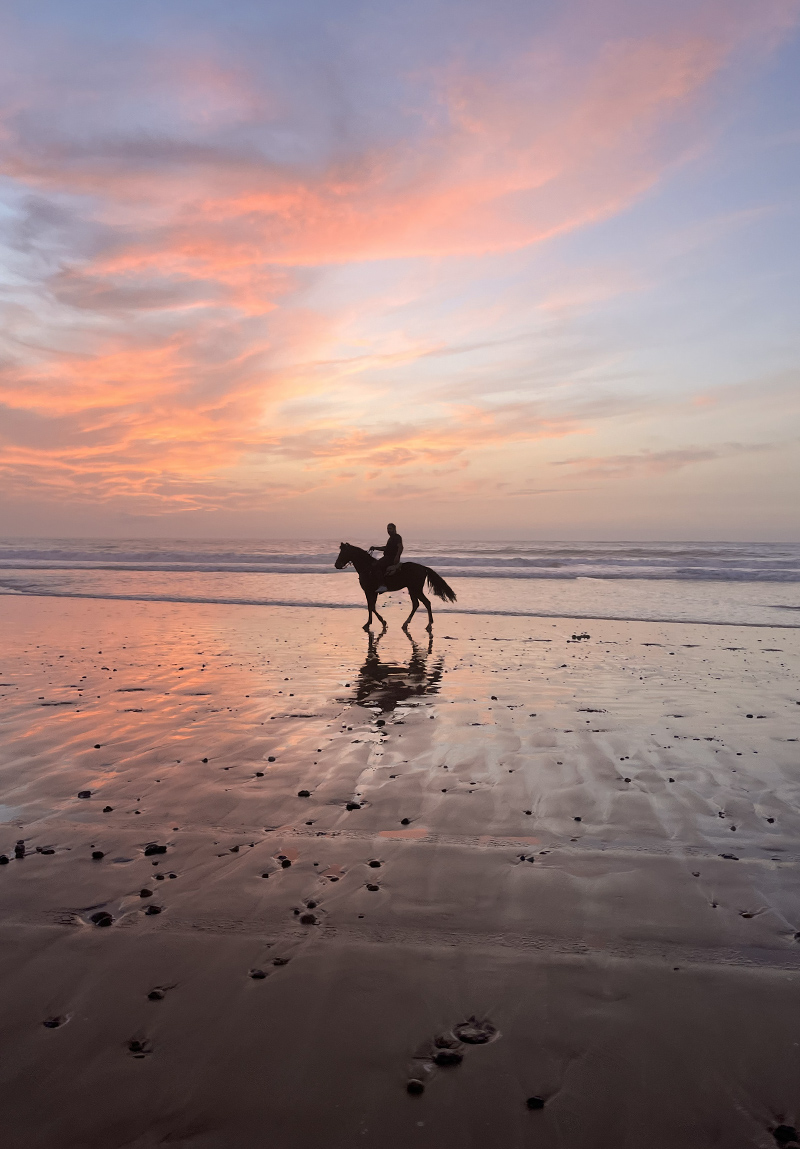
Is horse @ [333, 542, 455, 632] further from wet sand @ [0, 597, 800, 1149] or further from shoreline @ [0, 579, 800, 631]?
wet sand @ [0, 597, 800, 1149]

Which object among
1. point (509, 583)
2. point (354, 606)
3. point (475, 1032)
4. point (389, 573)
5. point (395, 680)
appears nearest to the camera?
point (475, 1032)

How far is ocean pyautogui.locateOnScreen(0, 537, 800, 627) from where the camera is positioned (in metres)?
22.5

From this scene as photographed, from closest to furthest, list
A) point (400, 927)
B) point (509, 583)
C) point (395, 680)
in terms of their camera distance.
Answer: point (400, 927) < point (395, 680) < point (509, 583)

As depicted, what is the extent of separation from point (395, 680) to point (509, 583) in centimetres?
2176

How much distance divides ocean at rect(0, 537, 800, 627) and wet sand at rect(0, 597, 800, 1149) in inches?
553

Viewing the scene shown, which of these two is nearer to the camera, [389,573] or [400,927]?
[400,927]

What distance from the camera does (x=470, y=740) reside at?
7.93 m

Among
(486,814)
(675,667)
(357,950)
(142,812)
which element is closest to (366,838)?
(486,814)

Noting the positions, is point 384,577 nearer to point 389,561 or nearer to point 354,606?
point 389,561

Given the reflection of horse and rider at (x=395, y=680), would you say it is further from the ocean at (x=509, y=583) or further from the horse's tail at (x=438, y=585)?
the ocean at (x=509, y=583)

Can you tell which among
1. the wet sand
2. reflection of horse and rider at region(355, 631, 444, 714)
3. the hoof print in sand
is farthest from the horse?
the hoof print in sand

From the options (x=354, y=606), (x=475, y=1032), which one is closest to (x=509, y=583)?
(x=354, y=606)

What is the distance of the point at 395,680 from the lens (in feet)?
37.8

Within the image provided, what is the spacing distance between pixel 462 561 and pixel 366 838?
43438 mm
